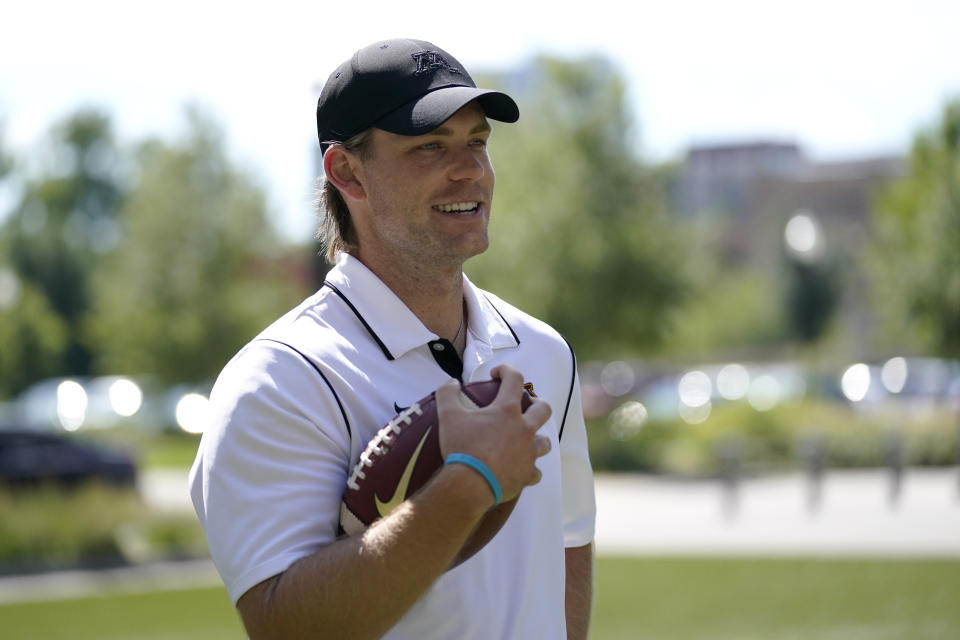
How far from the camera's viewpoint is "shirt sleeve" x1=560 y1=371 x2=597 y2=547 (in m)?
2.97

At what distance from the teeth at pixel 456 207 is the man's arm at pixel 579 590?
930mm

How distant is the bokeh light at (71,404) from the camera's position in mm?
34359

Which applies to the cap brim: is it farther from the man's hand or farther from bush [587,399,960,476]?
bush [587,399,960,476]

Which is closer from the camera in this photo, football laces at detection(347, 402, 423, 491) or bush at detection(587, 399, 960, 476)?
football laces at detection(347, 402, 423, 491)

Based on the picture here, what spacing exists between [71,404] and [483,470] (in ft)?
118

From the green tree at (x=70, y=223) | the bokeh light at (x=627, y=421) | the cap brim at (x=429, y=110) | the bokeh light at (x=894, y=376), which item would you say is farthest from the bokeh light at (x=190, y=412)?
the cap brim at (x=429, y=110)

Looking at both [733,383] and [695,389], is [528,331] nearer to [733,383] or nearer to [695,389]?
[695,389]

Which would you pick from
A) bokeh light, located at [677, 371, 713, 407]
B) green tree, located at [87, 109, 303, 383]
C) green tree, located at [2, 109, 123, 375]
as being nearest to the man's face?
bokeh light, located at [677, 371, 713, 407]

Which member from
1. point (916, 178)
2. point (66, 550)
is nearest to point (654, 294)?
point (916, 178)

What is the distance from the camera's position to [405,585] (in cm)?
211

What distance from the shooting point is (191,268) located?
35.6 m

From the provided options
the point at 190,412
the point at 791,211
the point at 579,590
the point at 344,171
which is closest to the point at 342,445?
the point at 344,171

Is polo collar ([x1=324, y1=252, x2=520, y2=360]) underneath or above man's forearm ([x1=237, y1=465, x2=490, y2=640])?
above

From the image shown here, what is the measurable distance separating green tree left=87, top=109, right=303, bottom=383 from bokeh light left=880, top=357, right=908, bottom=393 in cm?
1629
